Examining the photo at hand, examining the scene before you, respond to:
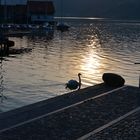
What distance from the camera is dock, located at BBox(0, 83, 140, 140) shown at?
17250mm

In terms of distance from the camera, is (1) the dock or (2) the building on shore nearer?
(1) the dock

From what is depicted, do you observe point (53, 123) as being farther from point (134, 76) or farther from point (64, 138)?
point (134, 76)

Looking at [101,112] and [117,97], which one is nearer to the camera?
[101,112]

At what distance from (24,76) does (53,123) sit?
2008cm

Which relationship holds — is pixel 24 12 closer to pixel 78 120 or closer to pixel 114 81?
pixel 114 81

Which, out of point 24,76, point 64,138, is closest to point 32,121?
point 64,138

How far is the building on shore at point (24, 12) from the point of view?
11925cm

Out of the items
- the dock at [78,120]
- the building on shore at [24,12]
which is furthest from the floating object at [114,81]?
the building on shore at [24,12]

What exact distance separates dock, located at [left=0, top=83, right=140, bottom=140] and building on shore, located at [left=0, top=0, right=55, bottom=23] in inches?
3713

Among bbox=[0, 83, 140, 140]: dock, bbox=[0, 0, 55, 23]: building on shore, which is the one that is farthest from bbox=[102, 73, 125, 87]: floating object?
bbox=[0, 0, 55, 23]: building on shore

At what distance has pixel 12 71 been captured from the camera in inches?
1656

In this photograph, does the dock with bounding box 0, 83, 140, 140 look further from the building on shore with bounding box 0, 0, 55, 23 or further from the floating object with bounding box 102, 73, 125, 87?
the building on shore with bounding box 0, 0, 55, 23

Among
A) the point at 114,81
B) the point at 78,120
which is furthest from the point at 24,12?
the point at 78,120

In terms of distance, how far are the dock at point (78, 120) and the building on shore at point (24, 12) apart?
309 ft
